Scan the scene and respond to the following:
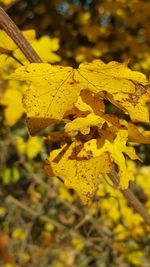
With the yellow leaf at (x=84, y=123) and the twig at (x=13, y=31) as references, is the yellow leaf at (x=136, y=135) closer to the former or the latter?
the yellow leaf at (x=84, y=123)

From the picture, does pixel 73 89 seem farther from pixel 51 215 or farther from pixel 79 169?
pixel 51 215

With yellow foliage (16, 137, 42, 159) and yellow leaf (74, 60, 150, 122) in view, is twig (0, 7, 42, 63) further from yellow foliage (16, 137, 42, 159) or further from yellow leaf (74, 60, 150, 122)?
yellow foliage (16, 137, 42, 159)

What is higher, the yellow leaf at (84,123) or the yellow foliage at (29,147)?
the yellow foliage at (29,147)

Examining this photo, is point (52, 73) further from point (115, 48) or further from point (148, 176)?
point (115, 48)

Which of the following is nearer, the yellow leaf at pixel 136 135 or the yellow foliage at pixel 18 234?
the yellow leaf at pixel 136 135

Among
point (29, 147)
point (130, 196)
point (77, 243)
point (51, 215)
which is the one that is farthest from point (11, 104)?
point (130, 196)

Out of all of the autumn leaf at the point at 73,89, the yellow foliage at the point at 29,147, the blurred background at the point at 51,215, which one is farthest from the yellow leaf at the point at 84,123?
the yellow foliage at the point at 29,147
